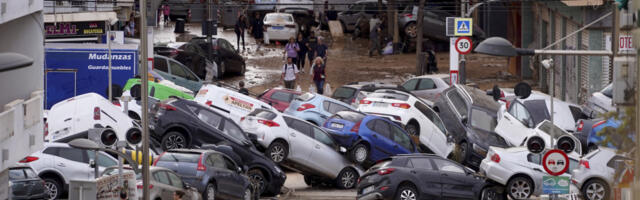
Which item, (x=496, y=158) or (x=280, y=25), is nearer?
(x=496, y=158)

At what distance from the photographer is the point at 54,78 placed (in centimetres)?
3231

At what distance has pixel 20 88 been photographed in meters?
18.8

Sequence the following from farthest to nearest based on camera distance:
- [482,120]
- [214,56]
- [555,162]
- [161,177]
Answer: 1. [214,56]
2. [482,120]
3. [161,177]
4. [555,162]

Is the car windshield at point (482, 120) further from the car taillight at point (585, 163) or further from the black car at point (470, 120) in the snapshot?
the car taillight at point (585, 163)

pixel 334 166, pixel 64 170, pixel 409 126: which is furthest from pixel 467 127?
pixel 64 170

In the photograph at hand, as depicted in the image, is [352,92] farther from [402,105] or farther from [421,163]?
[421,163]

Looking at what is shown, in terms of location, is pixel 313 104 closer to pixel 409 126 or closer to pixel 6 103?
pixel 409 126

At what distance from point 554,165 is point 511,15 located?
32.2 metres

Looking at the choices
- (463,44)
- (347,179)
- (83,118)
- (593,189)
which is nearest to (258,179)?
(347,179)

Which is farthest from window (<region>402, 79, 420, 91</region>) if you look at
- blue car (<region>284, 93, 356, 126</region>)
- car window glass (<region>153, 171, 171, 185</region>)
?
car window glass (<region>153, 171, 171, 185</region>)

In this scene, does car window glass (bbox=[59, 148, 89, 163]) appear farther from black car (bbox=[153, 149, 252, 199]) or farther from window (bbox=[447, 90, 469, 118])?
window (bbox=[447, 90, 469, 118])

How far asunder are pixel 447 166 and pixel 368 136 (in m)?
4.15

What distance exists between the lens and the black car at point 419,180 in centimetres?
2216

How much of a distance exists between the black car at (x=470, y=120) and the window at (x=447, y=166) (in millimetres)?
3999
